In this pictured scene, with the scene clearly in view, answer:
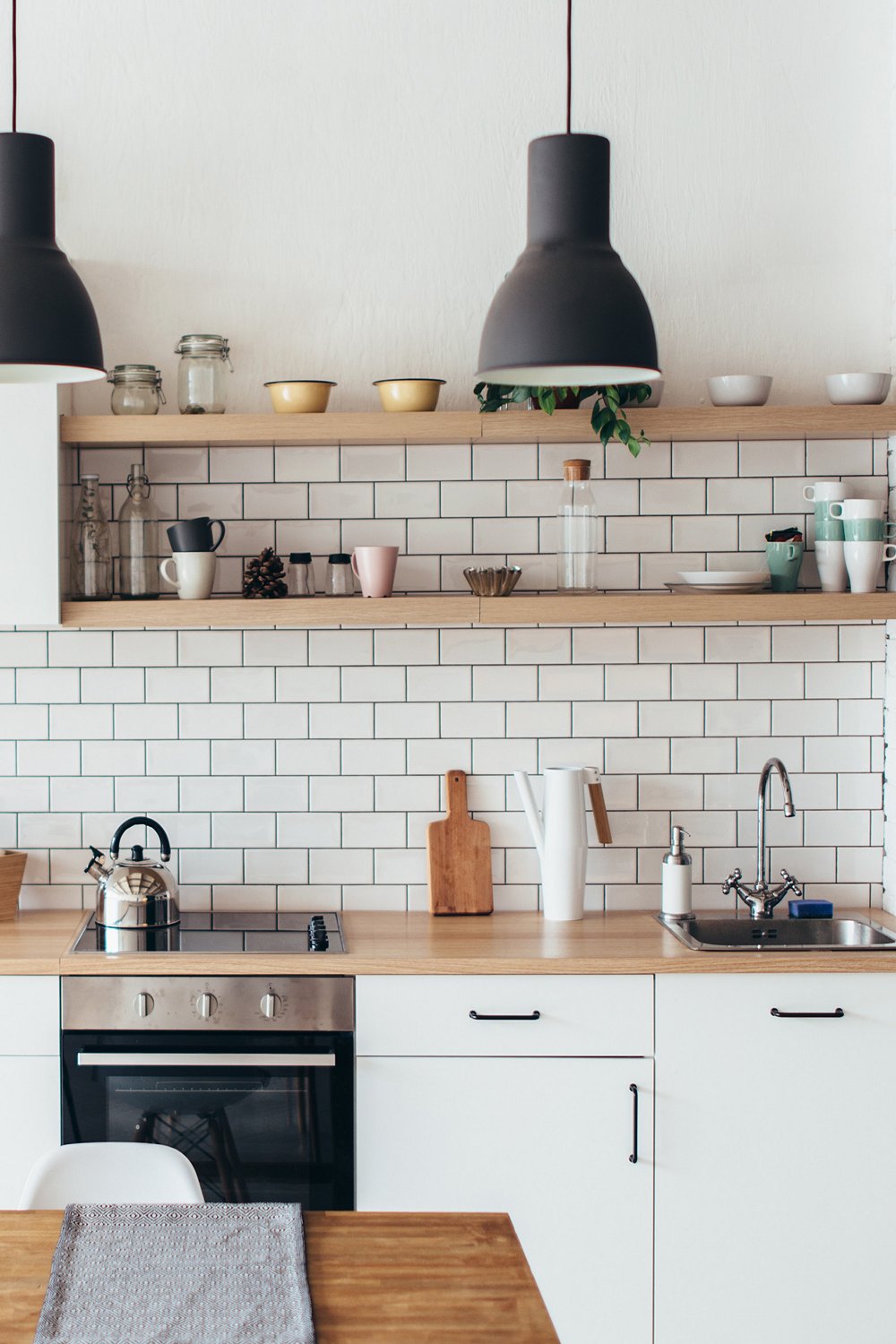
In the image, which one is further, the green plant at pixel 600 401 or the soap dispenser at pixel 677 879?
the soap dispenser at pixel 677 879

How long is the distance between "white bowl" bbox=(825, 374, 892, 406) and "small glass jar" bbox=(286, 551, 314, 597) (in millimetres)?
1346

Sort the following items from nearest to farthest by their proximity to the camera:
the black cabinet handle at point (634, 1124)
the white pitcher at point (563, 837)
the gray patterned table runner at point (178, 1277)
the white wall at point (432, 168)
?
the gray patterned table runner at point (178, 1277)
the black cabinet handle at point (634, 1124)
the white pitcher at point (563, 837)
the white wall at point (432, 168)

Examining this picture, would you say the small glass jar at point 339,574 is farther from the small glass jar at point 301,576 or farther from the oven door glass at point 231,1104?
the oven door glass at point 231,1104

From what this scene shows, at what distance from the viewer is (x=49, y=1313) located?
155 cm

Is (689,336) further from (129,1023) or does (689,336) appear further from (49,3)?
(129,1023)

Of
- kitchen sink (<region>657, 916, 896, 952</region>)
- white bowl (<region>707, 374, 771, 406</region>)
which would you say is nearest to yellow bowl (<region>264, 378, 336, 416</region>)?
white bowl (<region>707, 374, 771, 406</region>)

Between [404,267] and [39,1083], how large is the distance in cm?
214

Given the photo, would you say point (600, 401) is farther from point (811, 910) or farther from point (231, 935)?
point (231, 935)

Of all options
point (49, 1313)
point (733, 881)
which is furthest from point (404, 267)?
point (49, 1313)

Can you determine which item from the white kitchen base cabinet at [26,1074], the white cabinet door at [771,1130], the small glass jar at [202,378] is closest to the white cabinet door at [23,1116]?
the white kitchen base cabinet at [26,1074]

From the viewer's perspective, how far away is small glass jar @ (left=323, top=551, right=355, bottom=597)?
321cm

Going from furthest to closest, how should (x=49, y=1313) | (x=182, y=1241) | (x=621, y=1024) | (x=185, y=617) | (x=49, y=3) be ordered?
(x=49, y=3) < (x=185, y=617) < (x=621, y=1024) < (x=182, y=1241) < (x=49, y=1313)

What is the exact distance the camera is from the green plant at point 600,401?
9.83 ft

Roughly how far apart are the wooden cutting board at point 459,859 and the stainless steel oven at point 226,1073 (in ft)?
1.71
